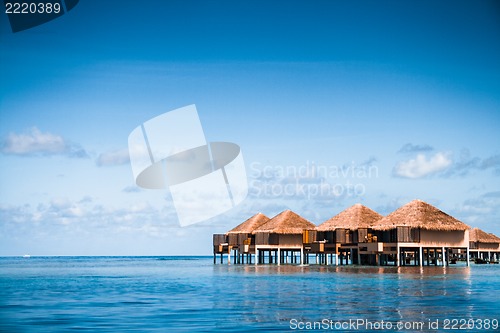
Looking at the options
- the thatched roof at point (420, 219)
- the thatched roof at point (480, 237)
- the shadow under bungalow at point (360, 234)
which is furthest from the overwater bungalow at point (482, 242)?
the thatched roof at point (420, 219)

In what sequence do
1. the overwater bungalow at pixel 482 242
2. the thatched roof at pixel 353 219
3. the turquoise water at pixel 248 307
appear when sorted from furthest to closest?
the overwater bungalow at pixel 482 242 → the thatched roof at pixel 353 219 → the turquoise water at pixel 248 307

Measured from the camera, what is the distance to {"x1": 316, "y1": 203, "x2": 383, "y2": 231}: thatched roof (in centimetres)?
4716

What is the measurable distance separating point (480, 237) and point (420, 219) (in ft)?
93.2

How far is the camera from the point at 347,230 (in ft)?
A: 154

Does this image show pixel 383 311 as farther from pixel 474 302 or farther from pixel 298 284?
pixel 298 284

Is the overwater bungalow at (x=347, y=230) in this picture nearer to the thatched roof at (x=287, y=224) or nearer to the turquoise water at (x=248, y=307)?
the thatched roof at (x=287, y=224)

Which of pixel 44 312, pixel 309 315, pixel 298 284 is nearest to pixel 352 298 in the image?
pixel 309 315

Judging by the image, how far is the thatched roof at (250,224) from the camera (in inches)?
2158

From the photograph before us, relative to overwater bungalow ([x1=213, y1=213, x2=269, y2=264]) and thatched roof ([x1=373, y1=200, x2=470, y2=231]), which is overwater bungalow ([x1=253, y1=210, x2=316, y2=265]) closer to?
overwater bungalow ([x1=213, y1=213, x2=269, y2=264])

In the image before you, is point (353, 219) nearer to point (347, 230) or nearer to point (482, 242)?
point (347, 230)

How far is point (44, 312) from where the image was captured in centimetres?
1836

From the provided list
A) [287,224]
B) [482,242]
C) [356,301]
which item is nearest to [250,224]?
[287,224]

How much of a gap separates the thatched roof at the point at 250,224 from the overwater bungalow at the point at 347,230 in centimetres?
697

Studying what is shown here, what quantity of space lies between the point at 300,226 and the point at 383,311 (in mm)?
33606
